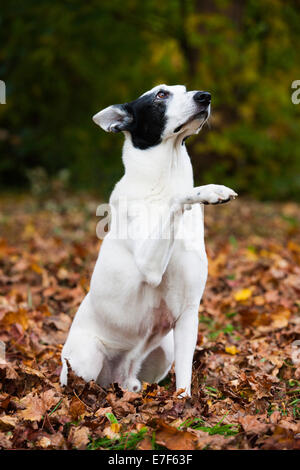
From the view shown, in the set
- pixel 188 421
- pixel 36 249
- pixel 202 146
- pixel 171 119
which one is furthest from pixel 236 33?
pixel 188 421

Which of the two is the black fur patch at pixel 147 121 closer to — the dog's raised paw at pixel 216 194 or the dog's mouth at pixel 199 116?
the dog's mouth at pixel 199 116

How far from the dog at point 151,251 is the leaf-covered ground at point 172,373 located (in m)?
0.26

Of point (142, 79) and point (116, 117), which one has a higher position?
point (142, 79)

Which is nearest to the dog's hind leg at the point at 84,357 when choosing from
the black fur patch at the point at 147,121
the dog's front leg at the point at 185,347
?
the dog's front leg at the point at 185,347

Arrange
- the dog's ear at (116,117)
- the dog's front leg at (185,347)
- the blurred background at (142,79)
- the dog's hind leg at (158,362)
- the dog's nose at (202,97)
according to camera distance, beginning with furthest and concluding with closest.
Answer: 1. the blurred background at (142,79)
2. the dog's hind leg at (158,362)
3. the dog's ear at (116,117)
4. the dog's front leg at (185,347)
5. the dog's nose at (202,97)

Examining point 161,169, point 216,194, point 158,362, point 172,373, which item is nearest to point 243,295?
point 172,373

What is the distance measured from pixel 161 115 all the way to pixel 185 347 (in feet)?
4.12

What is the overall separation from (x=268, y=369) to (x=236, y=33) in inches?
298

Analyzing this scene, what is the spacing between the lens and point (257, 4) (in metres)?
10.6

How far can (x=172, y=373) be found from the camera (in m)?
3.74

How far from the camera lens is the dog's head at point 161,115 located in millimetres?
2947

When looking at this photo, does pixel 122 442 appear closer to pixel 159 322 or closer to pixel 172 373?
pixel 159 322

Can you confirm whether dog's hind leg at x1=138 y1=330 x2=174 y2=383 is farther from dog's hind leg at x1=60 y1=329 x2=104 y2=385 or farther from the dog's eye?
the dog's eye

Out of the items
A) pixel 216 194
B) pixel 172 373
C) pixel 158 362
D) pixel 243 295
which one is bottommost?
pixel 172 373
